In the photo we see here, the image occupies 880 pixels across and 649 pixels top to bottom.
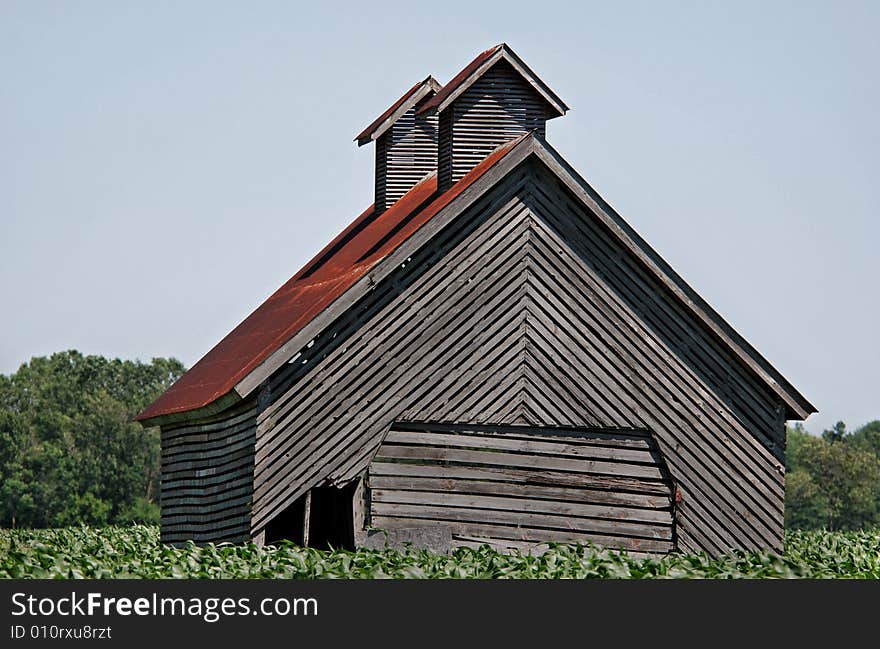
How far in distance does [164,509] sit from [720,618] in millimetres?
16676

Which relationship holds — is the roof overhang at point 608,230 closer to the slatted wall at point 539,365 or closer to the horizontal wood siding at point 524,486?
the slatted wall at point 539,365

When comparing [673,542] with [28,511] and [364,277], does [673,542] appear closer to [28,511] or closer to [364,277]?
[364,277]

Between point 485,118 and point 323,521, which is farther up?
point 485,118

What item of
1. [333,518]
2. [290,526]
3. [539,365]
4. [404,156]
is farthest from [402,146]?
[539,365]

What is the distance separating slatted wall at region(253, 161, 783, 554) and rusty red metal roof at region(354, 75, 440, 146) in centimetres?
1052

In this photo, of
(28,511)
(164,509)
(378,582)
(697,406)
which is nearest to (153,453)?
(28,511)

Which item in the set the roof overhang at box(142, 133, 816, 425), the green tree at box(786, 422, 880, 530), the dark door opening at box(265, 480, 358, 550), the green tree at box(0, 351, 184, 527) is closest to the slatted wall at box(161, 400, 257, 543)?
the roof overhang at box(142, 133, 816, 425)

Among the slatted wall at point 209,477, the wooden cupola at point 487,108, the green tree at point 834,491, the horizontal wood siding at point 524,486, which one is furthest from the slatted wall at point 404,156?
the green tree at point 834,491

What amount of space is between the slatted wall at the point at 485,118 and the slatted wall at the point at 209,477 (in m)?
6.98

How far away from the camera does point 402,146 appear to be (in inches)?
1405

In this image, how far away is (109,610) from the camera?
15.8 meters

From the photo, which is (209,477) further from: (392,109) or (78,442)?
(78,442)

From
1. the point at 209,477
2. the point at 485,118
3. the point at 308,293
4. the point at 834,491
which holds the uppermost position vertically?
the point at 834,491

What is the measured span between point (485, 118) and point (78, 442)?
304 feet
